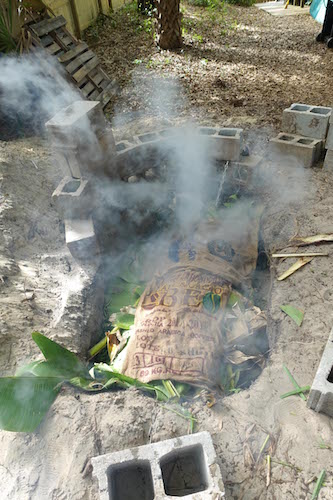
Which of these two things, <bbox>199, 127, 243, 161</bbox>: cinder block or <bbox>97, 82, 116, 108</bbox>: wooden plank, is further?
<bbox>97, 82, 116, 108</bbox>: wooden plank

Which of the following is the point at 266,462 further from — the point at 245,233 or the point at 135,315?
the point at 245,233

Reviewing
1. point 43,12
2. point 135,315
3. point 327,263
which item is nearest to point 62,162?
point 135,315

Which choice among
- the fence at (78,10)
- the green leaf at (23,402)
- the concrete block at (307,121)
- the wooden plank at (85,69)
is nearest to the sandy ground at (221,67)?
the fence at (78,10)

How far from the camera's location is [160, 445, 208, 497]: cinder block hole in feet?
8.02

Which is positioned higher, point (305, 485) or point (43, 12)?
point (43, 12)

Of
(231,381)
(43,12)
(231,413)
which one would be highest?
(43,12)

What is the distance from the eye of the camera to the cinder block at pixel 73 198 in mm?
4090

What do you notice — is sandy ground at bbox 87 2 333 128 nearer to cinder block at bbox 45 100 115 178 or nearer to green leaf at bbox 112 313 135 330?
cinder block at bbox 45 100 115 178

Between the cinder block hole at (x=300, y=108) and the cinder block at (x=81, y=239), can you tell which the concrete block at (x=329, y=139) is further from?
the cinder block at (x=81, y=239)

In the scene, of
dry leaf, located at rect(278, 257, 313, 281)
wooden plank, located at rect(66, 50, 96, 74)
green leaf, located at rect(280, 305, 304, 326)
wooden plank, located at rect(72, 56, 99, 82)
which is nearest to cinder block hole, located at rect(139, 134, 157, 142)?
dry leaf, located at rect(278, 257, 313, 281)

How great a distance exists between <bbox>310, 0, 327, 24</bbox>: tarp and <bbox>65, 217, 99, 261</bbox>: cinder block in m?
11.8

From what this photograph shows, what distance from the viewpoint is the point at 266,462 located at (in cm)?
249

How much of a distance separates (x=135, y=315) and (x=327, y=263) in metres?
2.13

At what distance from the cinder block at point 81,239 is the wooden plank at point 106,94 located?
14.9ft
